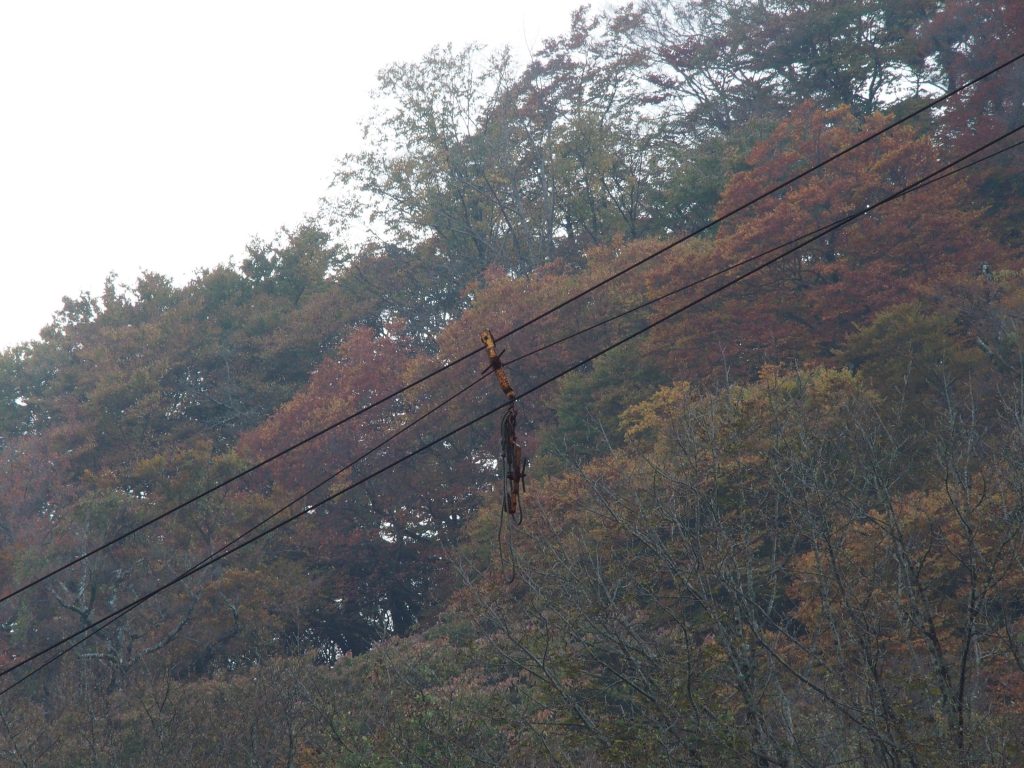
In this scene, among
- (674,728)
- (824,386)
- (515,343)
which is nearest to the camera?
(674,728)

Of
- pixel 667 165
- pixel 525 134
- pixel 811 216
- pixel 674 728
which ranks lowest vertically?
pixel 674 728

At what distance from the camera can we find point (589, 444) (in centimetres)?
2153

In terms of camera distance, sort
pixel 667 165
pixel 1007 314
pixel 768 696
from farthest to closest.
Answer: pixel 667 165, pixel 1007 314, pixel 768 696

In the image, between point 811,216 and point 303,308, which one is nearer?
point 811,216

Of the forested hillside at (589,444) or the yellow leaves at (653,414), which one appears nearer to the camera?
the forested hillside at (589,444)

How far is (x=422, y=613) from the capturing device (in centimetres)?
2373

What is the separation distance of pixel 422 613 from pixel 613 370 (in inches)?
249

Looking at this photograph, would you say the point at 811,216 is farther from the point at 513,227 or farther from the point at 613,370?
the point at 513,227

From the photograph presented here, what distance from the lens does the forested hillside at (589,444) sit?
7918mm

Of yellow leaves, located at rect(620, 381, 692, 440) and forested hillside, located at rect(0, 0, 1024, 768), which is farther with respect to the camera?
yellow leaves, located at rect(620, 381, 692, 440)

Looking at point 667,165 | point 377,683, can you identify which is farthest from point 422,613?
point 667,165

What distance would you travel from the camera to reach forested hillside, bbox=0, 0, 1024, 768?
26.0ft

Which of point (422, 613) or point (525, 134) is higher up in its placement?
point (525, 134)

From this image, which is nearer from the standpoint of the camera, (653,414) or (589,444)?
(653,414)
